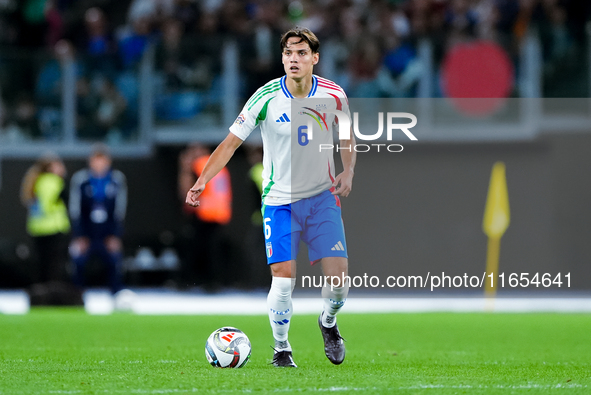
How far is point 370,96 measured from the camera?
17.0 metres

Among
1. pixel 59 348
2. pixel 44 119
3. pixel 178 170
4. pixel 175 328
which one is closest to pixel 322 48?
pixel 178 170

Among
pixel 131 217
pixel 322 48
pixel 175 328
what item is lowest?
pixel 175 328

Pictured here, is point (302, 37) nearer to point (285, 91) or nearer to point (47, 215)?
point (285, 91)

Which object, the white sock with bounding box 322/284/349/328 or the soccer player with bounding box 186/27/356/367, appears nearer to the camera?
the soccer player with bounding box 186/27/356/367

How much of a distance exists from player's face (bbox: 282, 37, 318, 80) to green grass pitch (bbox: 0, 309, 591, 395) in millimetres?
1977

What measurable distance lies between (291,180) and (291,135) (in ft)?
1.00

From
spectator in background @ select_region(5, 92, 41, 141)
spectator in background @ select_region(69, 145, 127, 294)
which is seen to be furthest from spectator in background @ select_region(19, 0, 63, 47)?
spectator in background @ select_region(69, 145, 127, 294)

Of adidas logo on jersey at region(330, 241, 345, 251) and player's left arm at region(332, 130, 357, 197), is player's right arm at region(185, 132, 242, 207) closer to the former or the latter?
player's left arm at region(332, 130, 357, 197)

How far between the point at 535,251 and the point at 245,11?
684cm

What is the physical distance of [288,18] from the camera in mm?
18422

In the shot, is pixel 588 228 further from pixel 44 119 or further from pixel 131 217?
A: pixel 44 119

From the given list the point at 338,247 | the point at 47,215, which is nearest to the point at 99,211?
the point at 47,215

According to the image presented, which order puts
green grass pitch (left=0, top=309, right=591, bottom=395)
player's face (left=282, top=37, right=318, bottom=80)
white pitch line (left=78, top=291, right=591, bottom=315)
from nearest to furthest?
green grass pitch (left=0, top=309, right=591, bottom=395), player's face (left=282, top=37, right=318, bottom=80), white pitch line (left=78, top=291, right=591, bottom=315)

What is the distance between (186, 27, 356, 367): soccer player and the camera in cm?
680
